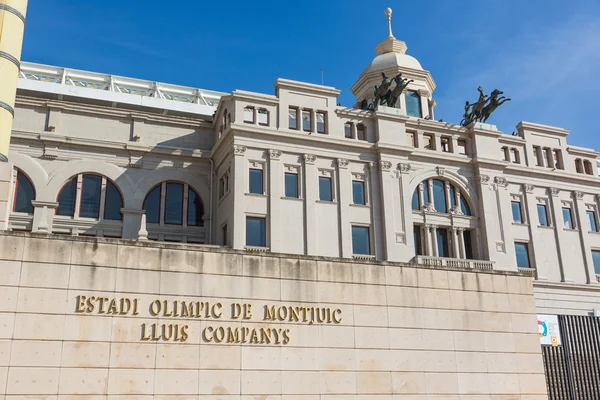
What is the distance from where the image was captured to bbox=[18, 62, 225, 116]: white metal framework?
184 ft

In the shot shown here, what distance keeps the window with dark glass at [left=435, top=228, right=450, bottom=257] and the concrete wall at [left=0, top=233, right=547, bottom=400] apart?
24.8 m

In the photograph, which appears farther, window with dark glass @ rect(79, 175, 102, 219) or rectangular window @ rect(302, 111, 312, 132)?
rectangular window @ rect(302, 111, 312, 132)

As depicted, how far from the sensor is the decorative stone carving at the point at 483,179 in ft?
180

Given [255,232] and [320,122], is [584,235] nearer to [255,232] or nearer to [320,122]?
[320,122]

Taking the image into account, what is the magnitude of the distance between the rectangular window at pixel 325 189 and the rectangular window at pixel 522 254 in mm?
17061

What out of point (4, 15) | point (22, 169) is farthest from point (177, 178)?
point (4, 15)

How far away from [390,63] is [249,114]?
20896 mm

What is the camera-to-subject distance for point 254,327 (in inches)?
888

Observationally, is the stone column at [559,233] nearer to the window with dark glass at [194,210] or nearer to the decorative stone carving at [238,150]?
the decorative stone carving at [238,150]

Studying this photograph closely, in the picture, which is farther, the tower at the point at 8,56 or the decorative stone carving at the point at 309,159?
the decorative stone carving at the point at 309,159

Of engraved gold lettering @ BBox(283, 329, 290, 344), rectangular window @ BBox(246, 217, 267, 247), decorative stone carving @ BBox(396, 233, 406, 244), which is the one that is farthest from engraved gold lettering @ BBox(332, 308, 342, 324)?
decorative stone carving @ BBox(396, 233, 406, 244)

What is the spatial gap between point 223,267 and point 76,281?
478 centimetres

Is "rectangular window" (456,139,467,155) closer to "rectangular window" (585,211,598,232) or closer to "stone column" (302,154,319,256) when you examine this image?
"rectangular window" (585,211,598,232)

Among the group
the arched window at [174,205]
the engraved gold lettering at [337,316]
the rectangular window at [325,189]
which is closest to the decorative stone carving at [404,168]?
the rectangular window at [325,189]
